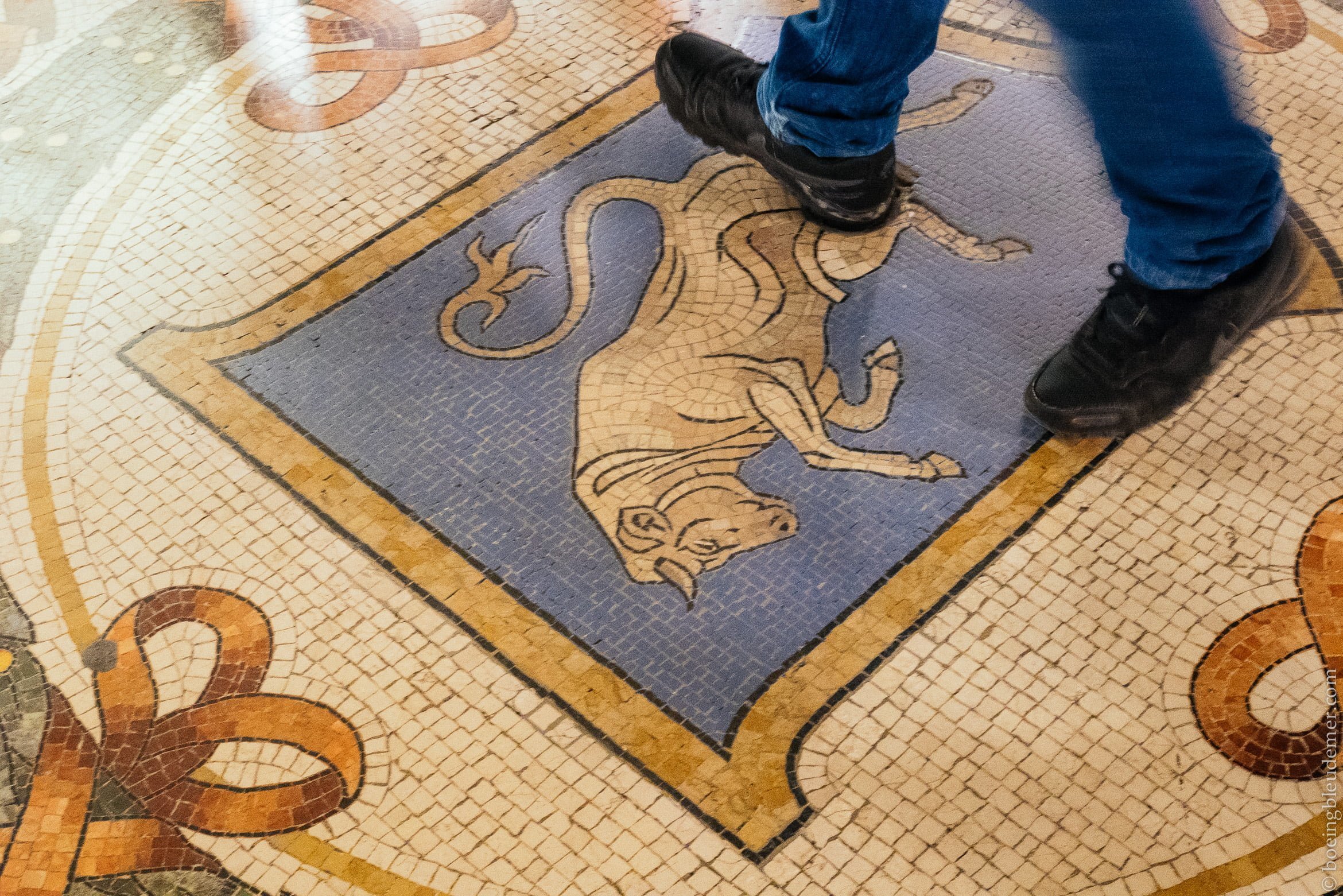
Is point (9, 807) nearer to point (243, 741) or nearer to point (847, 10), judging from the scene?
point (243, 741)

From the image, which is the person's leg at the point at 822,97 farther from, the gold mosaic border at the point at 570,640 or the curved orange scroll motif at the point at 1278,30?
the curved orange scroll motif at the point at 1278,30

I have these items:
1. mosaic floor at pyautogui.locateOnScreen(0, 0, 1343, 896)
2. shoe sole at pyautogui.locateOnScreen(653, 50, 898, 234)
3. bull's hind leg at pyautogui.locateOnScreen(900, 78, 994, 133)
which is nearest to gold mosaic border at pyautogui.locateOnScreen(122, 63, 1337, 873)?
mosaic floor at pyautogui.locateOnScreen(0, 0, 1343, 896)

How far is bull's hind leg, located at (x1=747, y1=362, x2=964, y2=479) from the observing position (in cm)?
167

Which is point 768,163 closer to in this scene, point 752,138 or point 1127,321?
point 752,138

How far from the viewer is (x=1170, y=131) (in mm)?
1212

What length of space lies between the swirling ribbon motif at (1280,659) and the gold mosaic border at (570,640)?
0.15 meters

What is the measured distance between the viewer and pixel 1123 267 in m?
1.59

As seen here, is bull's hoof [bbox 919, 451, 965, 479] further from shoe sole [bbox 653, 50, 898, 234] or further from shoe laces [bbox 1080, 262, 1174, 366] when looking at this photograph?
shoe sole [bbox 653, 50, 898, 234]

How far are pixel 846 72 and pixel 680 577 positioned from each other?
2.47ft

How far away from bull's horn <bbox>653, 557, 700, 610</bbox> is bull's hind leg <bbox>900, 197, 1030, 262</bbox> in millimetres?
743

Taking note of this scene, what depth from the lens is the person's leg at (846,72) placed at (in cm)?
161

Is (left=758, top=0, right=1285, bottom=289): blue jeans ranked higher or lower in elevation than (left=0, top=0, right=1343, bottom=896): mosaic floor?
higher

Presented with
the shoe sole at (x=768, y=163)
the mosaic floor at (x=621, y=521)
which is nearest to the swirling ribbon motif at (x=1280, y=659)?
the mosaic floor at (x=621, y=521)

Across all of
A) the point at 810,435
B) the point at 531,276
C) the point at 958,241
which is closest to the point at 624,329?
the point at 531,276
